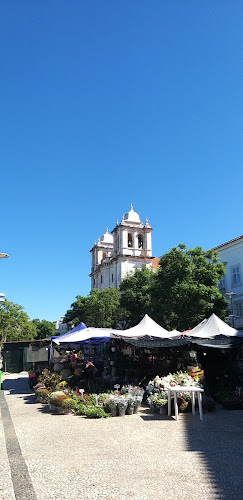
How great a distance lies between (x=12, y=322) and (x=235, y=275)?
31.7 metres

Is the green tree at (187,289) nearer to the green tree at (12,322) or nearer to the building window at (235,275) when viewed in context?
the building window at (235,275)

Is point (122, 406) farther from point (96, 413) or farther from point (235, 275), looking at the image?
point (235, 275)

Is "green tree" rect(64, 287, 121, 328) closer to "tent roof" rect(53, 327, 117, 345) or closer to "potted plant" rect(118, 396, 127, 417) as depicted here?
"tent roof" rect(53, 327, 117, 345)

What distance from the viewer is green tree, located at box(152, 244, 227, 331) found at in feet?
85.9

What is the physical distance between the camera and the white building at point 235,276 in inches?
1374

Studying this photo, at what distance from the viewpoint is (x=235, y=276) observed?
35781mm

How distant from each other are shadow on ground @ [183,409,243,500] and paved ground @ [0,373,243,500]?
0.05ft

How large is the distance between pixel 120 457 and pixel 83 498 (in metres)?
2.12

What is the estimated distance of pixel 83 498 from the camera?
201 inches

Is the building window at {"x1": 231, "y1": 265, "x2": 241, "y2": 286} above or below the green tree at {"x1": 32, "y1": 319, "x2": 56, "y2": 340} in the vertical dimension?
above

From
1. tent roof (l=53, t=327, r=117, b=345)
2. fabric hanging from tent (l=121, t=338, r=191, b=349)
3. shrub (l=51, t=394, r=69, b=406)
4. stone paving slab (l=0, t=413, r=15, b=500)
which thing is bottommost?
stone paving slab (l=0, t=413, r=15, b=500)

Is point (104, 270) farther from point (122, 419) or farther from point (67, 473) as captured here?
point (67, 473)

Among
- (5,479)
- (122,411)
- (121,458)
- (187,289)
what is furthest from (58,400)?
(187,289)

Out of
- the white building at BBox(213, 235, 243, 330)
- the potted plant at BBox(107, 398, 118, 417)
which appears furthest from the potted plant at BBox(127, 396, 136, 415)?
the white building at BBox(213, 235, 243, 330)
